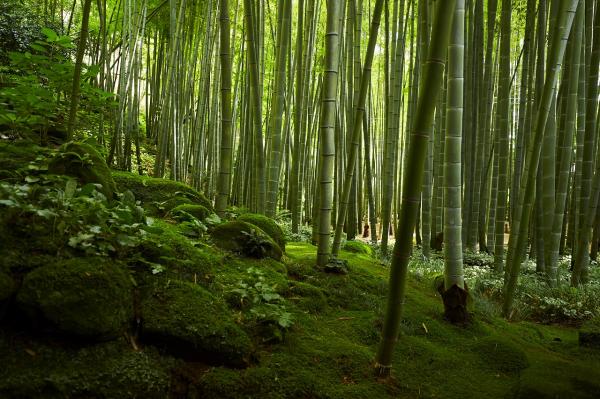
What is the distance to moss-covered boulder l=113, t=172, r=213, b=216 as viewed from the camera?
2.87 meters

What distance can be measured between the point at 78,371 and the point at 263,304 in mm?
817

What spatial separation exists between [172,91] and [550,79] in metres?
3.12

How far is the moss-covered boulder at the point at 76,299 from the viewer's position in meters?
1.38

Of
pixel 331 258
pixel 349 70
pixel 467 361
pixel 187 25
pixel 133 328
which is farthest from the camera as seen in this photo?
pixel 187 25

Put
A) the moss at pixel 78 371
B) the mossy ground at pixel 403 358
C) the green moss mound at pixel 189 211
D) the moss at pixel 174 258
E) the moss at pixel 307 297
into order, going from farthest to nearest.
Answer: the green moss mound at pixel 189 211 → the moss at pixel 307 297 → the moss at pixel 174 258 → the mossy ground at pixel 403 358 → the moss at pixel 78 371

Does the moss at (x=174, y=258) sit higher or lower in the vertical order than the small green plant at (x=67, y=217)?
lower

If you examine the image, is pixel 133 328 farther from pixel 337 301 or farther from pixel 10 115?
pixel 10 115

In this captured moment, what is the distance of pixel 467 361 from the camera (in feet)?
6.50

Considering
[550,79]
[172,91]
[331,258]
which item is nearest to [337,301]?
[331,258]

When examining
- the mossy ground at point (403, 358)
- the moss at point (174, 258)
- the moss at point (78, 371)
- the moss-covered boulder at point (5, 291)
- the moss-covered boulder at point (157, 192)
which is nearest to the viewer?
the moss at point (78, 371)

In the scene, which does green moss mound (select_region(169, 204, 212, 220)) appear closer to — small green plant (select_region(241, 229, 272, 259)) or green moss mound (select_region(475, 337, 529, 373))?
small green plant (select_region(241, 229, 272, 259))

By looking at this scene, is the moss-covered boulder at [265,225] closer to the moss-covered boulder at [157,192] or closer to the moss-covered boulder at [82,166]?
the moss-covered boulder at [157,192]

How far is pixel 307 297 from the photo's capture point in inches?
91.0

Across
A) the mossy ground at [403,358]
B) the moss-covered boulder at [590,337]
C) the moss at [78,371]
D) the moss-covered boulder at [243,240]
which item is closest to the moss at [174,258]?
the moss-covered boulder at [243,240]
